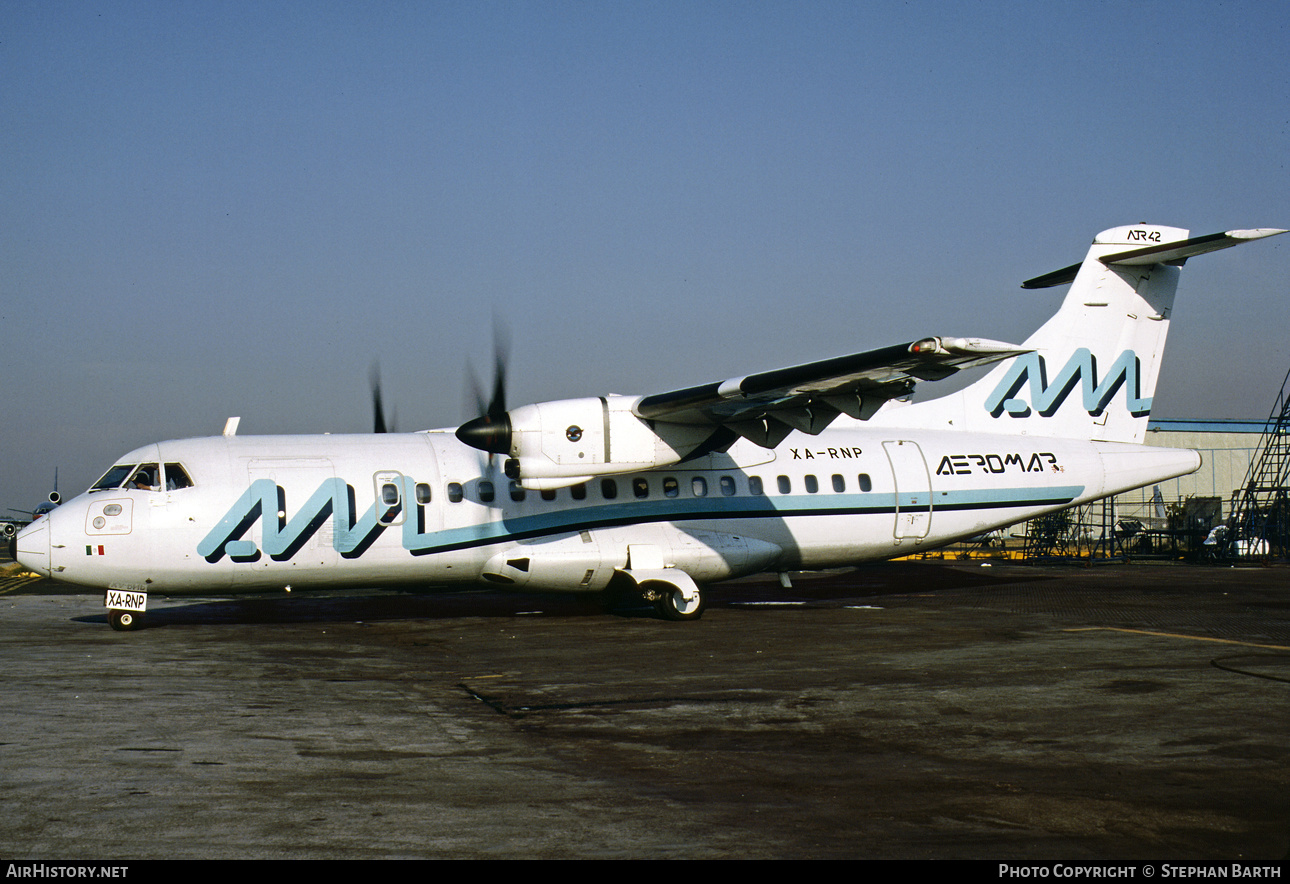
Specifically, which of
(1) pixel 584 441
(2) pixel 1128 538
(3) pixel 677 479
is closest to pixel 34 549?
(1) pixel 584 441

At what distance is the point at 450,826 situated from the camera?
19.8 feet

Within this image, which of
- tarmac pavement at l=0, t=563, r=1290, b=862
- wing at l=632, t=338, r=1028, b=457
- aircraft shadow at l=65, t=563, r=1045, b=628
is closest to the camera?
tarmac pavement at l=0, t=563, r=1290, b=862

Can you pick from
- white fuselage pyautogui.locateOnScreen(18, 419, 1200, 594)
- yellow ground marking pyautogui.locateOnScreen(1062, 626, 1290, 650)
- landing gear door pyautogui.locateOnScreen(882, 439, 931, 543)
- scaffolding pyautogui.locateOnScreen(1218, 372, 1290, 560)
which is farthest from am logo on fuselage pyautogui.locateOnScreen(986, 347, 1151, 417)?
scaffolding pyautogui.locateOnScreen(1218, 372, 1290, 560)

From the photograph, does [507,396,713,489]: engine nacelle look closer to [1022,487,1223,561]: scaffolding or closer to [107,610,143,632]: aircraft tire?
[107,610,143,632]: aircraft tire

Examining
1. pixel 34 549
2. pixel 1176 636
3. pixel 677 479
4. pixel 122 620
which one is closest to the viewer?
pixel 1176 636

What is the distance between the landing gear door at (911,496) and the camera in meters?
19.5

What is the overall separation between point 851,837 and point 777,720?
3.45m

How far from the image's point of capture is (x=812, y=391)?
15.8 metres

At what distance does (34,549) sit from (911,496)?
14473mm

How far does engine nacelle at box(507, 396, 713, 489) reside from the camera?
16.1 meters

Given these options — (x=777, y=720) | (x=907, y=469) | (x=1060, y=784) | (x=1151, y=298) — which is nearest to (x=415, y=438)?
(x=907, y=469)

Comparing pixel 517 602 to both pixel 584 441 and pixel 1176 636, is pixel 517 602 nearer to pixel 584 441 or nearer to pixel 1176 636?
pixel 584 441

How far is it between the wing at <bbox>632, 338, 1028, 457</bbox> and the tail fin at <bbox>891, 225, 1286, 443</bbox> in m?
4.95
